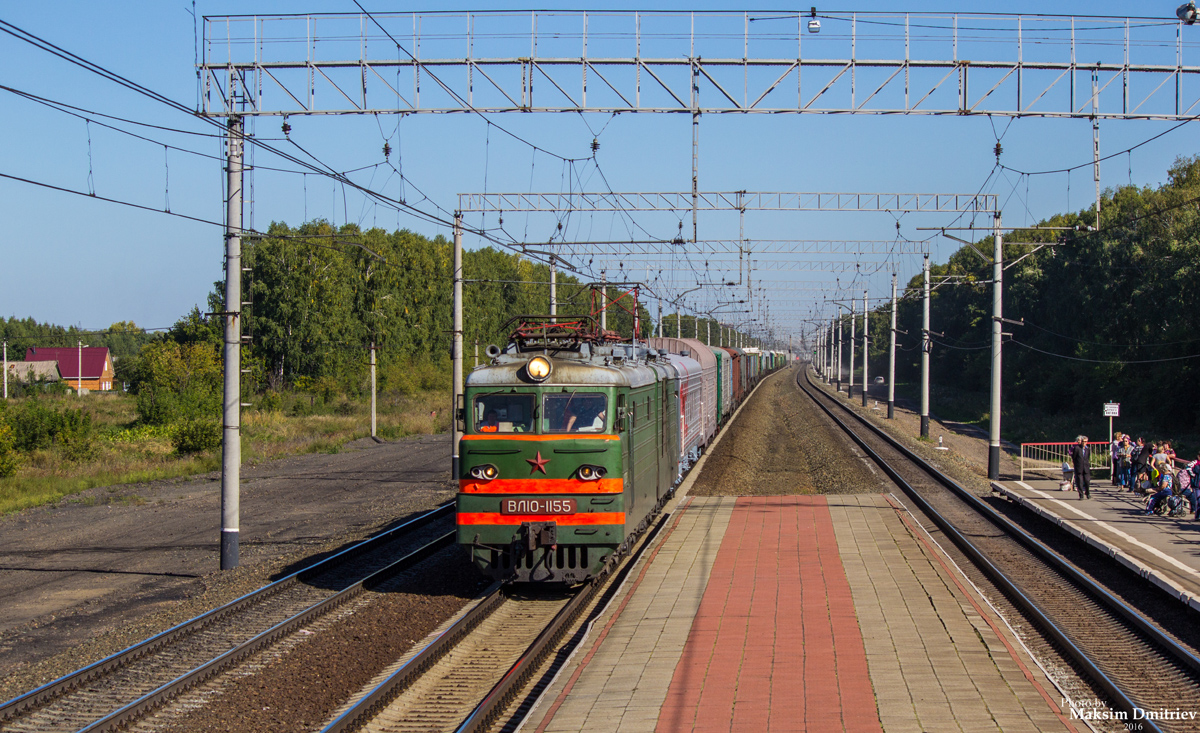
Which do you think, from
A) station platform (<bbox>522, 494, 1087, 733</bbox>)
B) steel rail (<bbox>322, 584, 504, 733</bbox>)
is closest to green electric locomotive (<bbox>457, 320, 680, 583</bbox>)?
steel rail (<bbox>322, 584, 504, 733</bbox>)

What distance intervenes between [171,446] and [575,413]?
92.4ft

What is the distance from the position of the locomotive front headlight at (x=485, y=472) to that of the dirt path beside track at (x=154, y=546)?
13.3 ft

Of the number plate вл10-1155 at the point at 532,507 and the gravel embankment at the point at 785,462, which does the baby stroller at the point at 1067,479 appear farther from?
the number plate вл10-1155 at the point at 532,507

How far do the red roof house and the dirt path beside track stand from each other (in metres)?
66.1

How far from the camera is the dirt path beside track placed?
36.2 ft

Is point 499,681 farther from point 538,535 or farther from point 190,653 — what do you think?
point 190,653

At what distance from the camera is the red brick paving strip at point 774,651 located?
7293mm

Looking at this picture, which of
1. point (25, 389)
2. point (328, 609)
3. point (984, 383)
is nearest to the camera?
point (328, 609)

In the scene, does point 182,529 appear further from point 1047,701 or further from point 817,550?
point 1047,701

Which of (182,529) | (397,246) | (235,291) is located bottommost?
(182,529)

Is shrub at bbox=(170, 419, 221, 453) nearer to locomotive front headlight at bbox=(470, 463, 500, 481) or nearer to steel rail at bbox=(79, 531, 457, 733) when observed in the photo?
steel rail at bbox=(79, 531, 457, 733)

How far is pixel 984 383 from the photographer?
73250 millimetres

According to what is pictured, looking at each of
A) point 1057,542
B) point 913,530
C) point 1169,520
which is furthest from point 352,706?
point 1169,520

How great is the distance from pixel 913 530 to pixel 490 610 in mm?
8296
